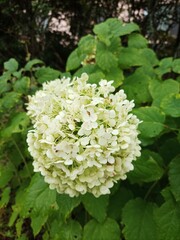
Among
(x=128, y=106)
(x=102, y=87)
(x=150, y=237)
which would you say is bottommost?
(x=150, y=237)

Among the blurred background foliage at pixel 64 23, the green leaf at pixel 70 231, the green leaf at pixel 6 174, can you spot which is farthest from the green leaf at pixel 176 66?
the blurred background foliage at pixel 64 23

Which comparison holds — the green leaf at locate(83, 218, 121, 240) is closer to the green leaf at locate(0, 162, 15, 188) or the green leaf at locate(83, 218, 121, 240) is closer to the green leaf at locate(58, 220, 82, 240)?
the green leaf at locate(58, 220, 82, 240)

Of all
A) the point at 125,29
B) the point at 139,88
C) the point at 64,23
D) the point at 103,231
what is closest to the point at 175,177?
the point at 103,231

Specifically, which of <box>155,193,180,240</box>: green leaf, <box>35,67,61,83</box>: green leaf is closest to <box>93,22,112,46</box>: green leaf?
<box>35,67,61,83</box>: green leaf

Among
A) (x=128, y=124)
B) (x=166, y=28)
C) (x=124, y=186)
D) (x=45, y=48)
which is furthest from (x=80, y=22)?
(x=128, y=124)

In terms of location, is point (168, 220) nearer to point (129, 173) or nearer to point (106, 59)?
point (129, 173)

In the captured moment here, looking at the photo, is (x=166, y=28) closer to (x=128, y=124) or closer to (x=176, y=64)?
(x=176, y=64)
